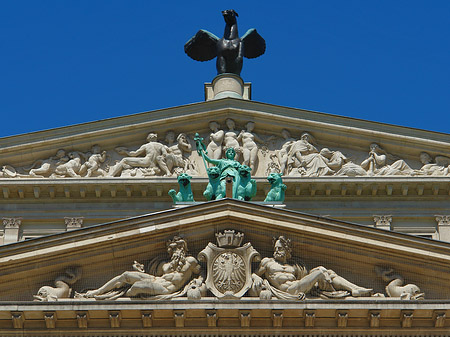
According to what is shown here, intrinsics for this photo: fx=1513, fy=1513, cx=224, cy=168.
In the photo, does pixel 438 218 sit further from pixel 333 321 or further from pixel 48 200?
pixel 333 321

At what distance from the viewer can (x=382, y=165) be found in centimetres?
4722

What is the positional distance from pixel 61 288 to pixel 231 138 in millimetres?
16277

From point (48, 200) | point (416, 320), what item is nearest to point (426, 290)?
point (416, 320)

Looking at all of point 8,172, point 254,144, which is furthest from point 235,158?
point 8,172

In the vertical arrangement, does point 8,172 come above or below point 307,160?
below

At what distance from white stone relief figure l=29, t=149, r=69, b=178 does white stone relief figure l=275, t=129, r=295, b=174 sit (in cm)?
667

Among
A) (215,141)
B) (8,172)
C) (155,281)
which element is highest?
(215,141)

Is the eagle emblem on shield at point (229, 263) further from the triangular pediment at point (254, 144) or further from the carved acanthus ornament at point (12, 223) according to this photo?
the carved acanthus ornament at point (12, 223)

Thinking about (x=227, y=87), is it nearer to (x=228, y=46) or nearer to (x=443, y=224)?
(x=228, y=46)

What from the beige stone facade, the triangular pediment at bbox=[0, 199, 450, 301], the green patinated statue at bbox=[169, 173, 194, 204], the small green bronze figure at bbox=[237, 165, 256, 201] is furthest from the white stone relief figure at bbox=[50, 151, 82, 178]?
the triangular pediment at bbox=[0, 199, 450, 301]

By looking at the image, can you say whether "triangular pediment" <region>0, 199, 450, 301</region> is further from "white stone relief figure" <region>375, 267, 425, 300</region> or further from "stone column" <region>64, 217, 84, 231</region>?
"stone column" <region>64, 217, 84, 231</region>

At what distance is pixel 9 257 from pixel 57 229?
Answer: 1414cm

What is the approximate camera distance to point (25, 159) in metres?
47.4

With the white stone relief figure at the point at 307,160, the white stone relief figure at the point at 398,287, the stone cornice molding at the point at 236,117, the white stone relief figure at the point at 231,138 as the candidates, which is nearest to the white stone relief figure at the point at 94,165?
the stone cornice molding at the point at 236,117
